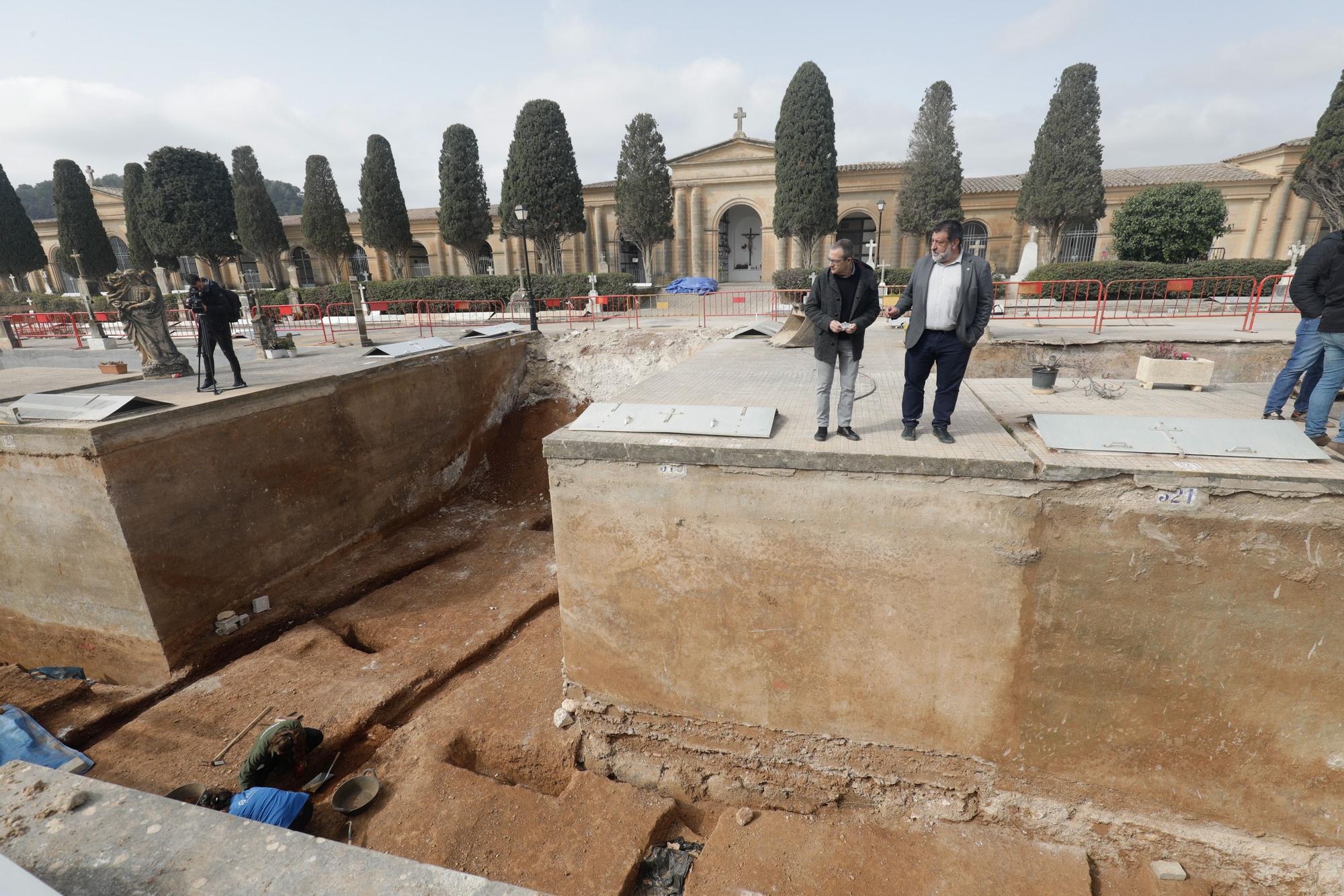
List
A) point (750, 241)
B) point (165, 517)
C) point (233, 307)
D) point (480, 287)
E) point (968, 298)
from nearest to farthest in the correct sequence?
point (968, 298)
point (165, 517)
point (233, 307)
point (480, 287)
point (750, 241)

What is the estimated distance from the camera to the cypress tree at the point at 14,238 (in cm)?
2827

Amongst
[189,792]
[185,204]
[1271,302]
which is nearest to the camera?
[189,792]

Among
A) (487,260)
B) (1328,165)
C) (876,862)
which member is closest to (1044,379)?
(876,862)

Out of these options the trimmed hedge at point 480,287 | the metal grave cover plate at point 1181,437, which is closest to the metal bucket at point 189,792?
the metal grave cover plate at point 1181,437

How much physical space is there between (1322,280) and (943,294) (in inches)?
118

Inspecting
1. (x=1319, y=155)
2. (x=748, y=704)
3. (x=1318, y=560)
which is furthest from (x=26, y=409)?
(x=1319, y=155)

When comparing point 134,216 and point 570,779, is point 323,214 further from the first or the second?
point 570,779

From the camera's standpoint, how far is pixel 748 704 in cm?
502

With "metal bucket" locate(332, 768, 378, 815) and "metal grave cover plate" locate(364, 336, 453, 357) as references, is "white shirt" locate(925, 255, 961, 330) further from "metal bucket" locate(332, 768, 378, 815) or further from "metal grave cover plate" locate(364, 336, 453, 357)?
"metal grave cover plate" locate(364, 336, 453, 357)

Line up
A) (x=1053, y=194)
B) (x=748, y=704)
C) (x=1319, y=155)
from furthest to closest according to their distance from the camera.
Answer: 1. (x=1053, y=194)
2. (x=1319, y=155)
3. (x=748, y=704)

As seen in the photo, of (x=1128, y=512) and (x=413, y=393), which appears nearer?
(x=1128, y=512)

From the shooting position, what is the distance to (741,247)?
33281mm

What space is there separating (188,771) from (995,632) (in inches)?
268

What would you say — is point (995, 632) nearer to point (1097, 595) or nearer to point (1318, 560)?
point (1097, 595)
